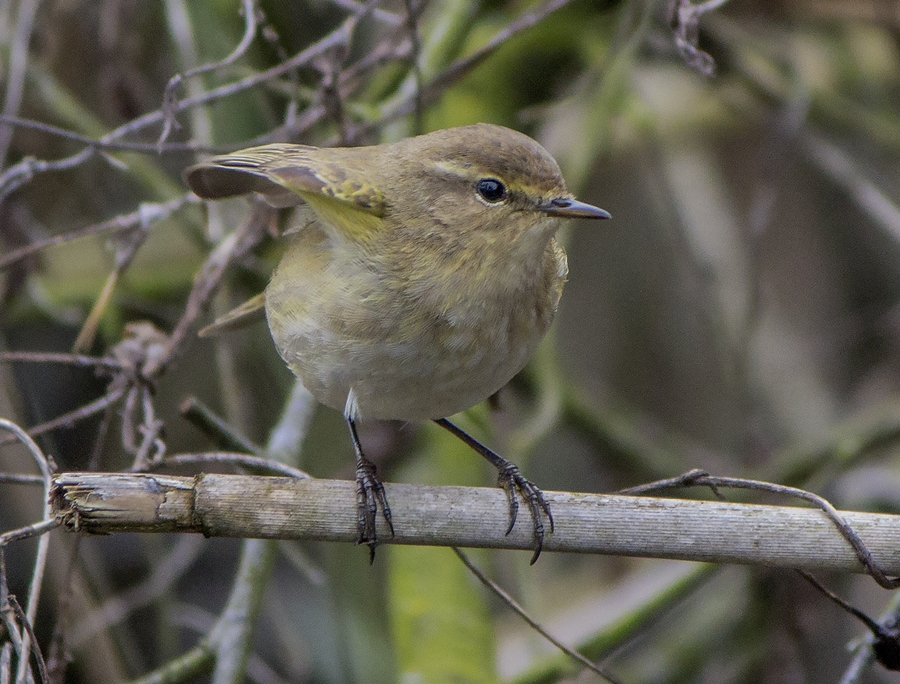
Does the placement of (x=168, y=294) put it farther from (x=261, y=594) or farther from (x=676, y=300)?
(x=676, y=300)

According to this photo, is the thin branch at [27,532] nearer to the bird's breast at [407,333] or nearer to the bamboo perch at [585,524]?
the bamboo perch at [585,524]

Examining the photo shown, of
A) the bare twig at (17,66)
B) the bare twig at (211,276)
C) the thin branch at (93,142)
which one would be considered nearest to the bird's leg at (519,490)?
the bare twig at (211,276)

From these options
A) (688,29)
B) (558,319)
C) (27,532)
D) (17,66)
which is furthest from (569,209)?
(558,319)

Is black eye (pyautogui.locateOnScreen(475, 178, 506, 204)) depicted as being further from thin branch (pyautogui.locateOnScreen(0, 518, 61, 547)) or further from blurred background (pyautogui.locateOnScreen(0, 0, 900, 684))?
thin branch (pyautogui.locateOnScreen(0, 518, 61, 547))

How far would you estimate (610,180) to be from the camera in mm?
5348

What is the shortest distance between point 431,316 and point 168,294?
7.76ft

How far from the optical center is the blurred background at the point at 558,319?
11.6ft

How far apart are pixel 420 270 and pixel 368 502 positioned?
60 cm

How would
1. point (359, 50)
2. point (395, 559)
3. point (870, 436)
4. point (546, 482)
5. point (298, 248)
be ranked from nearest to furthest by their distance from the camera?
point (298, 248) < point (395, 559) < point (870, 436) < point (359, 50) < point (546, 482)

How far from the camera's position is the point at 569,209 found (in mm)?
2529

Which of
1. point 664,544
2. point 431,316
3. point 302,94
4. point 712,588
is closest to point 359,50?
point 302,94

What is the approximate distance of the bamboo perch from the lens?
199 cm

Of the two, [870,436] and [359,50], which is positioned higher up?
[359,50]

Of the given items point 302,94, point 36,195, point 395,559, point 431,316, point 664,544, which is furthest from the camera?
point 36,195
